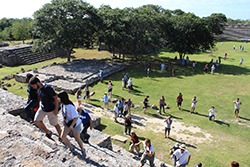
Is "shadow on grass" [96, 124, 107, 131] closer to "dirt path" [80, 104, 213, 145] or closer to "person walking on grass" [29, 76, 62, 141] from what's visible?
"dirt path" [80, 104, 213, 145]

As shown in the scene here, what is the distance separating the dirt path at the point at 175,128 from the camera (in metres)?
13.6

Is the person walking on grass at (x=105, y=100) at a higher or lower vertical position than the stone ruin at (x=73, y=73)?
lower

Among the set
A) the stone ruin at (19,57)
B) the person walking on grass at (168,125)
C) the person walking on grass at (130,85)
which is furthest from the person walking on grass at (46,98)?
the stone ruin at (19,57)

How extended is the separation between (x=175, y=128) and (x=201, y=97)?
629 centimetres

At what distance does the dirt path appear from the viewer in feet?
44.6

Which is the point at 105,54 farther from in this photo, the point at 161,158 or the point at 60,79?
the point at 161,158

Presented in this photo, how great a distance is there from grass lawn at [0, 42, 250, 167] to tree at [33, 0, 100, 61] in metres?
4.44

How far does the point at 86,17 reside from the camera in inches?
1155

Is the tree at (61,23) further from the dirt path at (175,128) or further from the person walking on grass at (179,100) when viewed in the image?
the person walking on grass at (179,100)

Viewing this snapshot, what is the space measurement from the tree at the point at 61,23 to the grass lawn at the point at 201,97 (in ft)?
14.6

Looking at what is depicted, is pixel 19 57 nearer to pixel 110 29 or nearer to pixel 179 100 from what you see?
pixel 110 29

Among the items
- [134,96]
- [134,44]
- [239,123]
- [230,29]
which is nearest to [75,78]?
[134,96]

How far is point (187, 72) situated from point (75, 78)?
12286mm

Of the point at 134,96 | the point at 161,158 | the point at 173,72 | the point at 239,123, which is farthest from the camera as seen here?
the point at 173,72
